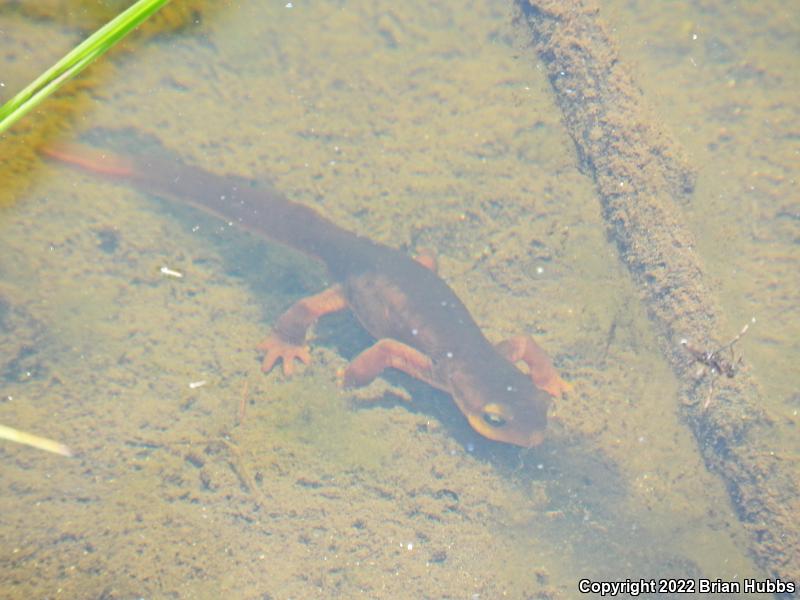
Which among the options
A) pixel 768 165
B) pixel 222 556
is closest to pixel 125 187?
pixel 222 556

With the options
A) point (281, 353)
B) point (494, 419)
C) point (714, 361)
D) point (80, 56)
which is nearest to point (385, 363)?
point (281, 353)

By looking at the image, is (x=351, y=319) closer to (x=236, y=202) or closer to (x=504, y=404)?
(x=236, y=202)

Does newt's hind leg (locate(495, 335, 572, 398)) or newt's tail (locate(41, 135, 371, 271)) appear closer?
newt's hind leg (locate(495, 335, 572, 398))

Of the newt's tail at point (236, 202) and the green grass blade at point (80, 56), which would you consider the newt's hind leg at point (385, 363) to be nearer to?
the newt's tail at point (236, 202)

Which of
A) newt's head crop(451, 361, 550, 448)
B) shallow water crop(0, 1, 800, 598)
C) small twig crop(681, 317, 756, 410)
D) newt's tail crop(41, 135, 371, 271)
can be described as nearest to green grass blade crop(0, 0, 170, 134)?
shallow water crop(0, 1, 800, 598)

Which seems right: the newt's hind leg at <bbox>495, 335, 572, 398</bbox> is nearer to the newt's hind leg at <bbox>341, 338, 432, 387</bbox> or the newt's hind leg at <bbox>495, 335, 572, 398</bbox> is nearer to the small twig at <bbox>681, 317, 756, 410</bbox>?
the newt's hind leg at <bbox>341, 338, 432, 387</bbox>

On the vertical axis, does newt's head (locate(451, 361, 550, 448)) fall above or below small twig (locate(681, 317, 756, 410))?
below

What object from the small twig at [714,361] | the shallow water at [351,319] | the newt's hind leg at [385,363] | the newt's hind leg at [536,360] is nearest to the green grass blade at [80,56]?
the shallow water at [351,319]
